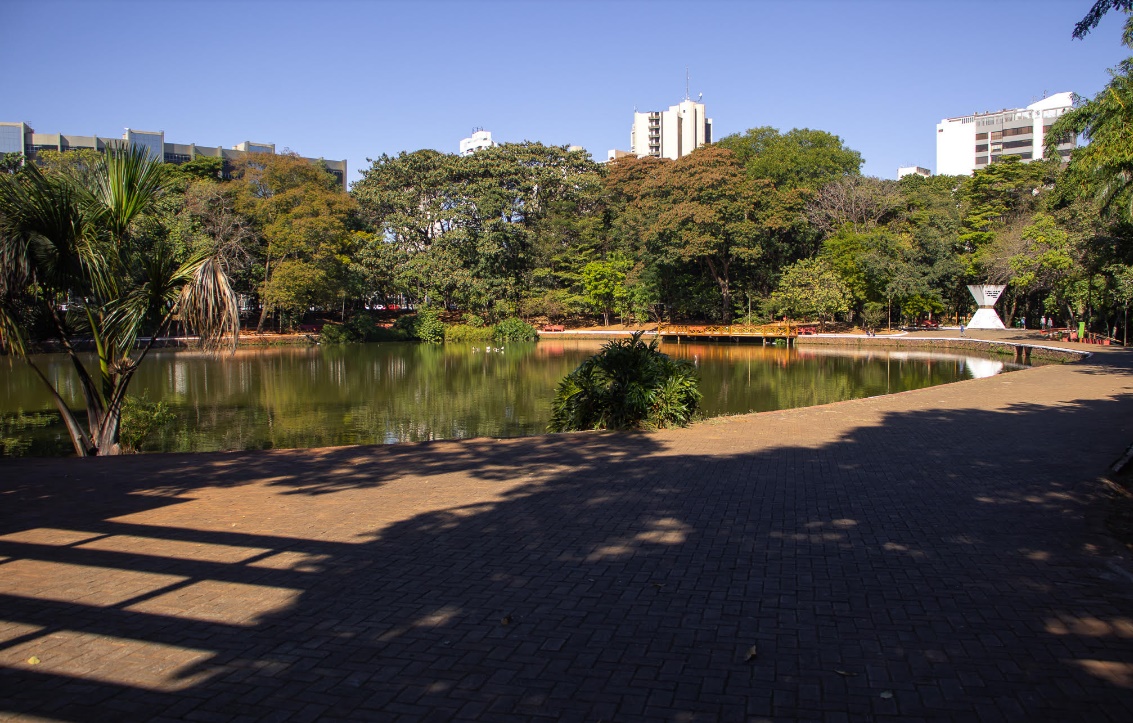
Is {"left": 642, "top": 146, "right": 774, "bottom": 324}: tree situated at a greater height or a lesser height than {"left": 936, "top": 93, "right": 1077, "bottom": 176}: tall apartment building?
lesser

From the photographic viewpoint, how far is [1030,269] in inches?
1302

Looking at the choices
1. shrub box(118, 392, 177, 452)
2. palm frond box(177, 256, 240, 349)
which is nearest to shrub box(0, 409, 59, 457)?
shrub box(118, 392, 177, 452)

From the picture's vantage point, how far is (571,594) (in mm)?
4512

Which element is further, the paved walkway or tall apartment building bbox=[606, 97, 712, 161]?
tall apartment building bbox=[606, 97, 712, 161]

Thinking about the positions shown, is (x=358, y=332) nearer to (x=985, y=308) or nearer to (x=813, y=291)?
(x=813, y=291)

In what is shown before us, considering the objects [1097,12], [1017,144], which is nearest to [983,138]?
[1017,144]

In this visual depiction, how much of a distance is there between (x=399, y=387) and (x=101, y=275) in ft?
44.8

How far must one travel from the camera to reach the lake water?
1514 centimetres

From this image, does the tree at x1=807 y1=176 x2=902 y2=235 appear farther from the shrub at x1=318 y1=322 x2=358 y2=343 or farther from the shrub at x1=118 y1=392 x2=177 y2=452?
the shrub at x1=118 y1=392 x2=177 y2=452

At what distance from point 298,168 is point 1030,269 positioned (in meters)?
37.9

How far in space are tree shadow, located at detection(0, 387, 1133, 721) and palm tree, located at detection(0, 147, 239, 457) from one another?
269 centimetres

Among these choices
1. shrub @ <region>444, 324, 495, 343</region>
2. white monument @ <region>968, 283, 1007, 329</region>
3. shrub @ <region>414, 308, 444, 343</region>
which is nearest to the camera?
white monument @ <region>968, 283, 1007, 329</region>

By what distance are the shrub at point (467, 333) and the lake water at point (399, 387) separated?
835 cm

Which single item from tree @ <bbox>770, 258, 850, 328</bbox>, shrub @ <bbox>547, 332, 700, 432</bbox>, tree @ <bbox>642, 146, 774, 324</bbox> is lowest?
shrub @ <bbox>547, 332, 700, 432</bbox>
